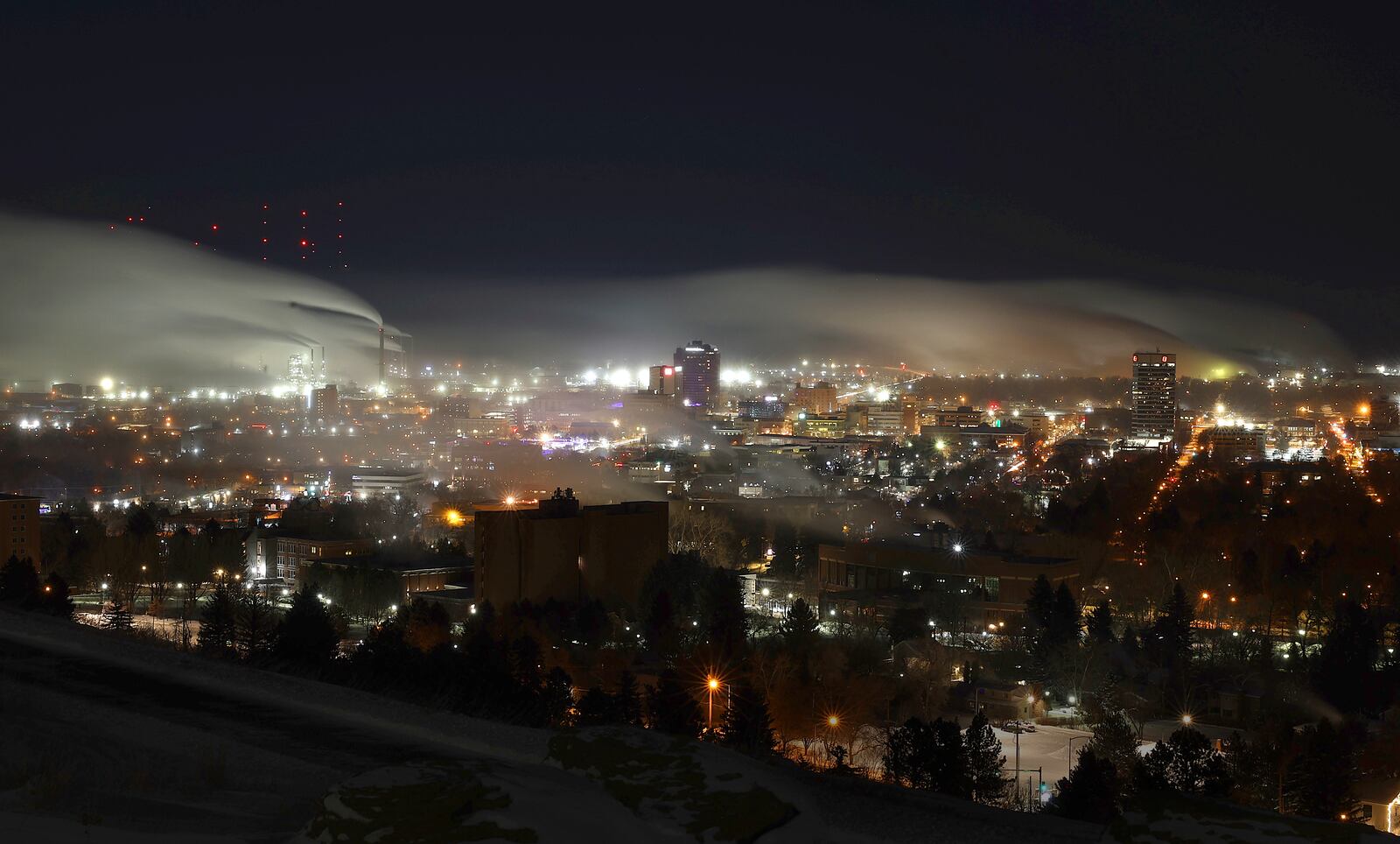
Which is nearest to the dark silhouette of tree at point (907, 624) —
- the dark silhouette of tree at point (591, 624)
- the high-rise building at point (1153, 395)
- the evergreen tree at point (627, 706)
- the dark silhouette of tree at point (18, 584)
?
the dark silhouette of tree at point (591, 624)

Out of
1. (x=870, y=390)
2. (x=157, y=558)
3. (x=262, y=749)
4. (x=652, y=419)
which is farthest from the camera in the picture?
(x=870, y=390)

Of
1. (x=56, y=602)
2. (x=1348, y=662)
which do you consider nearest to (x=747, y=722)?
(x=56, y=602)

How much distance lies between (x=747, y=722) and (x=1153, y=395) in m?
44.7

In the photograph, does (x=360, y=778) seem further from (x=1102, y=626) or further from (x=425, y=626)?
(x=1102, y=626)

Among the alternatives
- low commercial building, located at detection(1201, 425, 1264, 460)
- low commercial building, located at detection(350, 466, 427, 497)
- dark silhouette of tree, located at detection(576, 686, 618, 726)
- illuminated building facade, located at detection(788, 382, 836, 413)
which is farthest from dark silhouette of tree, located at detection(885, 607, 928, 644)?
illuminated building facade, located at detection(788, 382, 836, 413)

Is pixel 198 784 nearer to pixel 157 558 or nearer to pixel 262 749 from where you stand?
pixel 262 749

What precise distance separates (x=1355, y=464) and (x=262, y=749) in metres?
27.5

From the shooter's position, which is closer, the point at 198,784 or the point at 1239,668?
the point at 198,784

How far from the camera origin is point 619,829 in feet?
7.73

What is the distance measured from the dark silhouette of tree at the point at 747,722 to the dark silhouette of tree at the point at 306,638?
1.85 metres

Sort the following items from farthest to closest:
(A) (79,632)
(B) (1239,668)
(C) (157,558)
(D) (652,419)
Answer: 1. (D) (652,419)
2. (C) (157,558)
3. (B) (1239,668)
4. (A) (79,632)

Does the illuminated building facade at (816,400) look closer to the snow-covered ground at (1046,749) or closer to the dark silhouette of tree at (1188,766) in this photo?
the snow-covered ground at (1046,749)

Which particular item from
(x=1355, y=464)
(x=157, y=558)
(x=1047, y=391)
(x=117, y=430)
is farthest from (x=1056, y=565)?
(x=1047, y=391)

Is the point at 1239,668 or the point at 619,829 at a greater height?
the point at 619,829
